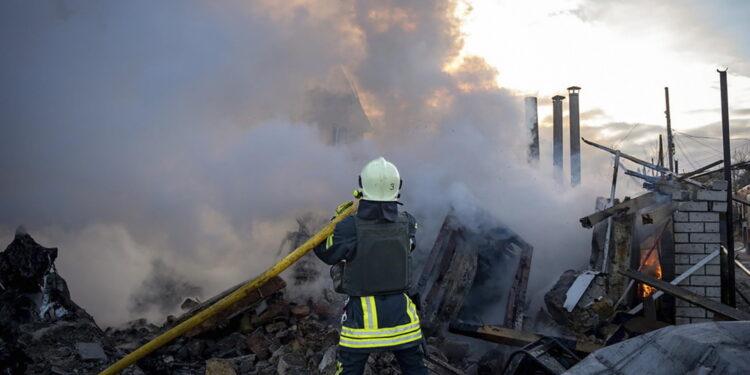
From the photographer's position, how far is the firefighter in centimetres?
313

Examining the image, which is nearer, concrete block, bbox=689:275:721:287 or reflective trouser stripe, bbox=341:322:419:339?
reflective trouser stripe, bbox=341:322:419:339

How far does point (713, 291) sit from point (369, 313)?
5278 millimetres

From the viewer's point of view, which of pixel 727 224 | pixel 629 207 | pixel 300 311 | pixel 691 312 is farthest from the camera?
pixel 727 224

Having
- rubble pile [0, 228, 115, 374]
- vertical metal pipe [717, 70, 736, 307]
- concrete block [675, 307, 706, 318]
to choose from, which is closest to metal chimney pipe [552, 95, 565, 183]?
vertical metal pipe [717, 70, 736, 307]

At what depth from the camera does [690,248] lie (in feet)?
20.3

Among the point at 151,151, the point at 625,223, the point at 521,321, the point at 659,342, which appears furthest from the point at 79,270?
the point at 625,223

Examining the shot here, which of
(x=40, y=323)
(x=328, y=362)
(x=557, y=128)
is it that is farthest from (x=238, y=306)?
(x=557, y=128)

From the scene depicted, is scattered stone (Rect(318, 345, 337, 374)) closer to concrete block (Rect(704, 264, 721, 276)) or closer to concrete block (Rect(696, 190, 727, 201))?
concrete block (Rect(704, 264, 721, 276))

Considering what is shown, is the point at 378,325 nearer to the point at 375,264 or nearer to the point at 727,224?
the point at 375,264

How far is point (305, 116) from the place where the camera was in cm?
934

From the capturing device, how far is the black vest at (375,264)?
323 centimetres

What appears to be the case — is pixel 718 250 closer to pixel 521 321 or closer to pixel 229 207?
pixel 521 321

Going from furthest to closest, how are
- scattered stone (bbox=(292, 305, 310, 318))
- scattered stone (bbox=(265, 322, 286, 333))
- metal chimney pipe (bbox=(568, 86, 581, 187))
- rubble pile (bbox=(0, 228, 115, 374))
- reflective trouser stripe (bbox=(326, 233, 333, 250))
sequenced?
metal chimney pipe (bbox=(568, 86, 581, 187)) → scattered stone (bbox=(292, 305, 310, 318)) → scattered stone (bbox=(265, 322, 286, 333)) → rubble pile (bbox=(0, 228, 115, 374)) → reflective trouser stripe (bbox=(326, 233, 333, 250))

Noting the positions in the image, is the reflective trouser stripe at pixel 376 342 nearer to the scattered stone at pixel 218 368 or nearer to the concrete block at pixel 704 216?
the scattered stone at pixel 218 368
